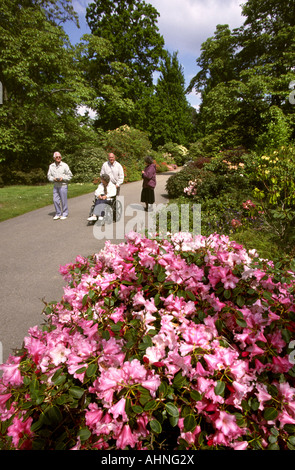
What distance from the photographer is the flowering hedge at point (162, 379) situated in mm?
900

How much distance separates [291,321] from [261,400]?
37 cm

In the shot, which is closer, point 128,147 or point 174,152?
point 128,147

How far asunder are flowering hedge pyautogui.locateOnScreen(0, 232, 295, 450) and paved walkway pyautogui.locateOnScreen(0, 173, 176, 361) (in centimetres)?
57

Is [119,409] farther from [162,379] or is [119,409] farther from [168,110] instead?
[168,110]

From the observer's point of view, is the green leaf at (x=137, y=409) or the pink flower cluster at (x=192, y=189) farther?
the pink flower cluster at (x=192, y=189)

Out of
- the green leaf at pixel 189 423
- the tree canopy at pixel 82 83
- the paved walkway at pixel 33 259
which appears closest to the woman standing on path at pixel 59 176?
the paved walkway at pixel 33 259

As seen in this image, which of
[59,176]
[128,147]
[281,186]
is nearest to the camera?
[281,186]

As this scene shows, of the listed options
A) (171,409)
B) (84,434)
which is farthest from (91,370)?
(171,409)

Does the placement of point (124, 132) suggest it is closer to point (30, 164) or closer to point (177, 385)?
point (30, 164)

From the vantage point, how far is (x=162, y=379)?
99 centimetres

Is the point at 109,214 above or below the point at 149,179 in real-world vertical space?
below

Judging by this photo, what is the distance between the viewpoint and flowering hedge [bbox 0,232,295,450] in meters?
0.90

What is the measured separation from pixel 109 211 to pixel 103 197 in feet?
1.37

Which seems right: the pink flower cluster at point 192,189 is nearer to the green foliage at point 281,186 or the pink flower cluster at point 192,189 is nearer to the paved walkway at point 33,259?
the paved walkway at point 33,259
